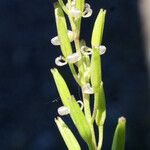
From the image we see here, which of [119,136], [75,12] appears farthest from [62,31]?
[119,136]

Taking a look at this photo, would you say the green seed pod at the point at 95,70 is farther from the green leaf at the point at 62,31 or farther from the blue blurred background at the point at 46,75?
the blue blurred background at the point at 46,75

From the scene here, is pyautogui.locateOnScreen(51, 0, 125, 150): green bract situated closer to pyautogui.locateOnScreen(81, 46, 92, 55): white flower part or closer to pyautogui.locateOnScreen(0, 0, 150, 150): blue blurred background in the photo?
pyautogui.locateOnScreen(81, 46, 92, 55): white flower part

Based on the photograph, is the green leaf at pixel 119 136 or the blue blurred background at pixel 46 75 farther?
the blue blurred background at pixel 46 75

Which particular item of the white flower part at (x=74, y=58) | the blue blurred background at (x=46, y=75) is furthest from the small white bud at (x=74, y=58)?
the blue blurred background at (x=46, y=75)

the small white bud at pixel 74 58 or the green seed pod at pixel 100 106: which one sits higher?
the small white bud at pixel 74 58

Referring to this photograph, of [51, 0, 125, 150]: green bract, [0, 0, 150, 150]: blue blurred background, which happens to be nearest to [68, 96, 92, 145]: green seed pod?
[51, 0, 125, 150]: green bract
